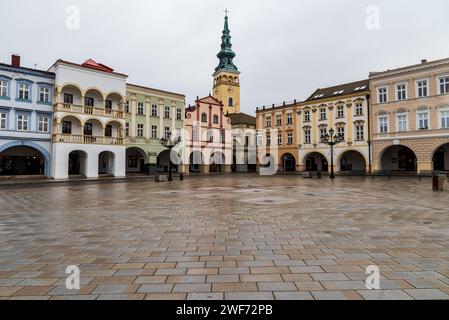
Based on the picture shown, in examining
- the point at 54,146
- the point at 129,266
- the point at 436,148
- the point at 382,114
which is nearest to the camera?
the point at 129,266

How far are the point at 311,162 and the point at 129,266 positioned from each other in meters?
44.0

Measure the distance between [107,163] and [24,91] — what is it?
437 inches

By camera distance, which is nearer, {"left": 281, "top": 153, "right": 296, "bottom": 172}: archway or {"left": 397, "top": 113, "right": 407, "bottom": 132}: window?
{"left": 397, "top": 113, "right": 407, "bottom": 132}: window

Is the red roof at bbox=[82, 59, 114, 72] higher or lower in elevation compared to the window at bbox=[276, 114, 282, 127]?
higher

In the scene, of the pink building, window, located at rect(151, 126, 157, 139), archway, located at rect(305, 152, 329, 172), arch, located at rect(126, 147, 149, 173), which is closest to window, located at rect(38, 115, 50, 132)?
arch, located at rect(126, 147, 149, 173)

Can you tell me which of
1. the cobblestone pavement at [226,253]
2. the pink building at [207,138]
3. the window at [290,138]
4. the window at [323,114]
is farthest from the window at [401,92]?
the cobblestone pavement at [226,253]

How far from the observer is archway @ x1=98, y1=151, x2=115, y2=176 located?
32.8 metres

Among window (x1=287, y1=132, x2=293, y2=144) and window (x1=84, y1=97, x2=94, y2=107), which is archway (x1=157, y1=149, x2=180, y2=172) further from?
window (x1=287, y1=132, x2=293, y2=144)

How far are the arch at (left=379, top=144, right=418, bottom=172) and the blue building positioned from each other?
128ft

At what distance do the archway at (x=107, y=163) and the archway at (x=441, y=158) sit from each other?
38137 millimetres

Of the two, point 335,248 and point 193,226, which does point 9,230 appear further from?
point 335,248

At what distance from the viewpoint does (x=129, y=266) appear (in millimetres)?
4520
